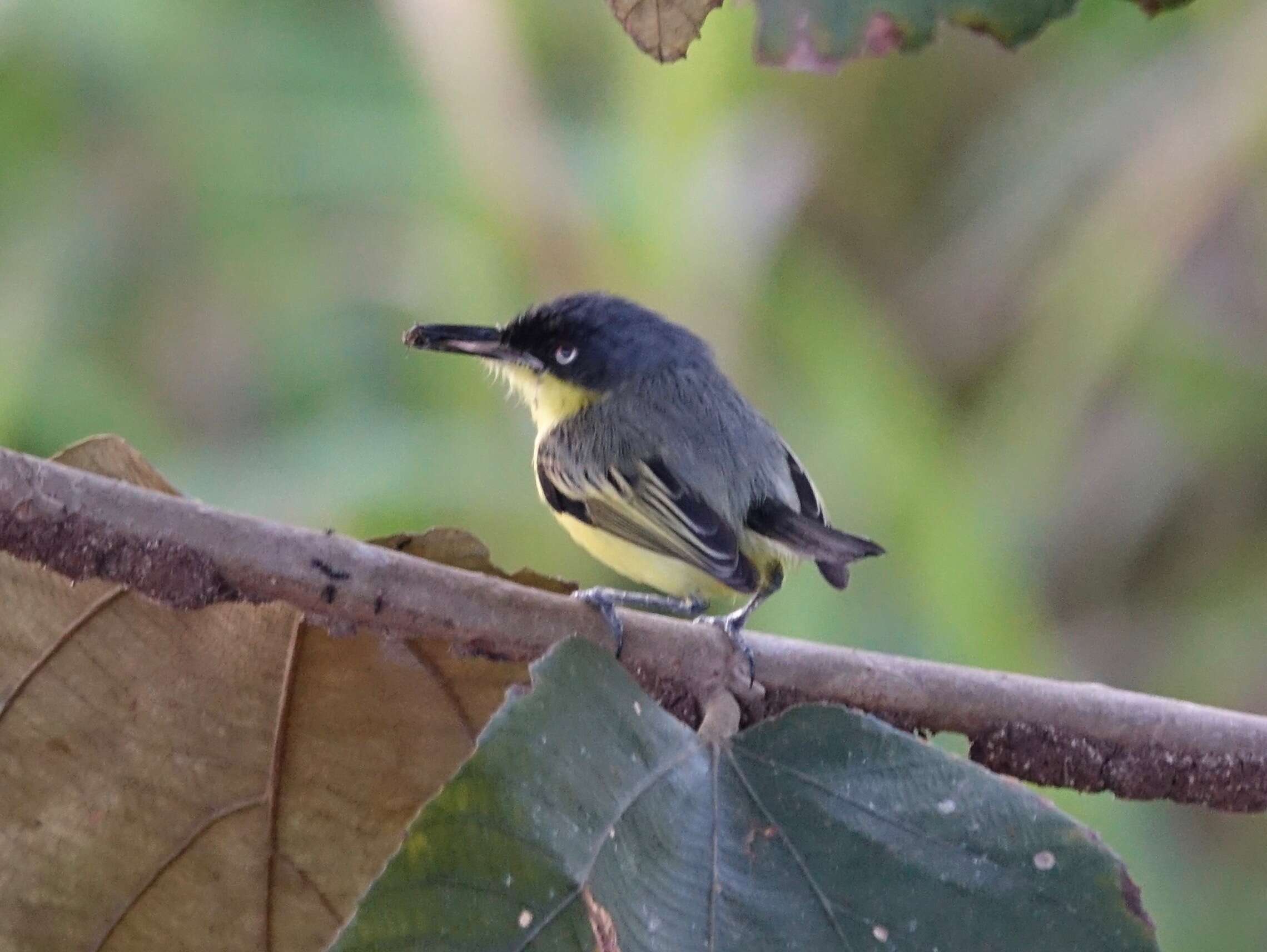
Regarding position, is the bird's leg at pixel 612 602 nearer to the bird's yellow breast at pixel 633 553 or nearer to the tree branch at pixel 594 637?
the tree branch at pixel 594 637

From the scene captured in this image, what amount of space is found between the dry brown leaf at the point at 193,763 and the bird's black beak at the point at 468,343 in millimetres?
735

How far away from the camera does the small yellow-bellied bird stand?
66.3 inches

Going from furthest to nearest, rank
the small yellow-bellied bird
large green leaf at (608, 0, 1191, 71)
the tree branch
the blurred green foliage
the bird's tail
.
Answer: the blurred green foliage, the small yellow-bellied bird, the bird's tail, the tree branch, large green leaf at (608, 0, 1191, 71)

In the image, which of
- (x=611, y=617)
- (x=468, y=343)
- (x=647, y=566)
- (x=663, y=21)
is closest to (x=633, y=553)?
(x=647, y=566)

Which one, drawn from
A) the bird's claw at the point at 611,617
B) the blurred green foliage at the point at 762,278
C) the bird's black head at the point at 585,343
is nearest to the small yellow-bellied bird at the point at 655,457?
the bird's black head at the point at 585,343

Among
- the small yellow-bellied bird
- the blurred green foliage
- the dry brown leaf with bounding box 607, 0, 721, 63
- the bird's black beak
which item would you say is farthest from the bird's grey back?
the dry brown leaf with bounding box 607, 0, 721, 63

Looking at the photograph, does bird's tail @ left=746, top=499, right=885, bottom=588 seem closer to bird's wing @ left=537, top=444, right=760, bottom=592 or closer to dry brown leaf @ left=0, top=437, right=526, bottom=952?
bird's wing @ left=537, top=444, right=760, bottom=592

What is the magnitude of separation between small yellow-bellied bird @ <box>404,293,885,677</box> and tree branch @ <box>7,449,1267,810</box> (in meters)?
0.44

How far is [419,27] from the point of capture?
2.74 metres

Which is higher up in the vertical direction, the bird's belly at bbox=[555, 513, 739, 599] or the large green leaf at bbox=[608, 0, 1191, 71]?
the large green leaf at bbox=[608, 0, 1191, 71]

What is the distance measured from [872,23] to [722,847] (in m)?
0.49

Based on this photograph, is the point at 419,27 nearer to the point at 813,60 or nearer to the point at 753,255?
the point at 753,255

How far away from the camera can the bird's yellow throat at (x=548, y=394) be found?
6.67 feet

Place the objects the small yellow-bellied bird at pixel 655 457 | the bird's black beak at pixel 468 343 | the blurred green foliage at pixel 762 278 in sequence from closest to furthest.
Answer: the small yellow-bellied bird at pixel 655 457 < the bird's black beak at pixel 468 343 < the blurred green foliage at pixel 762 278
